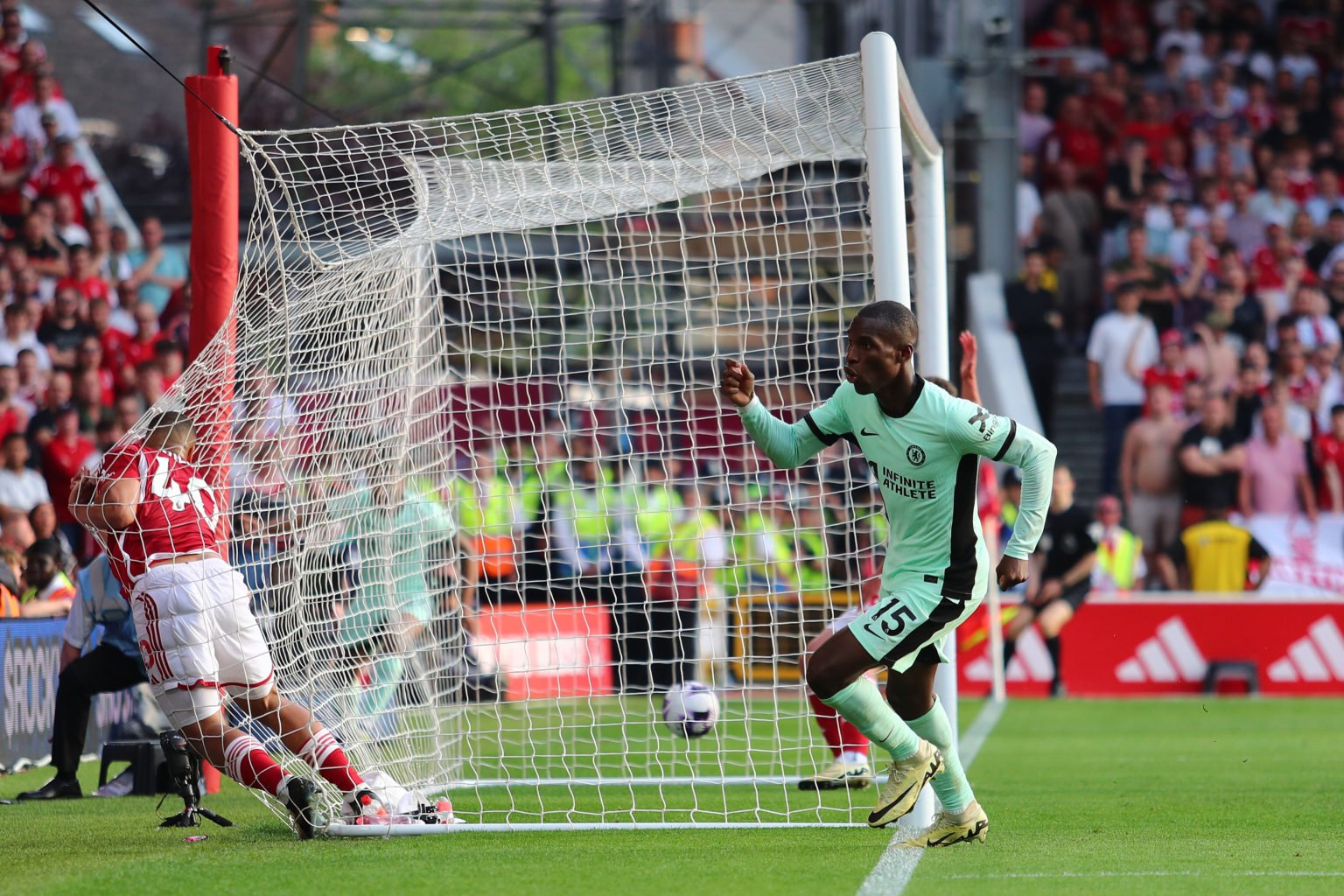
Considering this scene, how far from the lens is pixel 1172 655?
16.2 metres

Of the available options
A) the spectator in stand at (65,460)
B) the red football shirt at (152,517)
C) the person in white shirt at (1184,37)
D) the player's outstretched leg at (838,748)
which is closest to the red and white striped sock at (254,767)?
the red football shirt at (152,517)

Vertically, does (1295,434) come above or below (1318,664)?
above

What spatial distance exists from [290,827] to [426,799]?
0.69 metres

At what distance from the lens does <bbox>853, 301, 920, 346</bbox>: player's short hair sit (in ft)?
21.2

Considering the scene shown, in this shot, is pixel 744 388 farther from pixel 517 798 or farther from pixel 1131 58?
pixel 1131 58

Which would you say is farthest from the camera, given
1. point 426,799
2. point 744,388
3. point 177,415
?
point 426,799

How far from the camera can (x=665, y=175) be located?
855cm

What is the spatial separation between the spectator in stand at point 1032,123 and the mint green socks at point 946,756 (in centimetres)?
1649

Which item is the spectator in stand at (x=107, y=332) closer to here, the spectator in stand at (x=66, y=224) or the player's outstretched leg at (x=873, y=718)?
the spectator in stand at (x=66, y=224)

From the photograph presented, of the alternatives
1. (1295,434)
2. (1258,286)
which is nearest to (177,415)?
(1295,434)

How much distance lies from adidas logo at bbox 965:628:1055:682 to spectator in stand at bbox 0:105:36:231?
36.9ft

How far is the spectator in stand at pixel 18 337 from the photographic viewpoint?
55.6 ft

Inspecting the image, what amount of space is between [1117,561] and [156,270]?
10825mm

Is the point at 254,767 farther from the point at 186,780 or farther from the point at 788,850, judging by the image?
the point at 788,850
